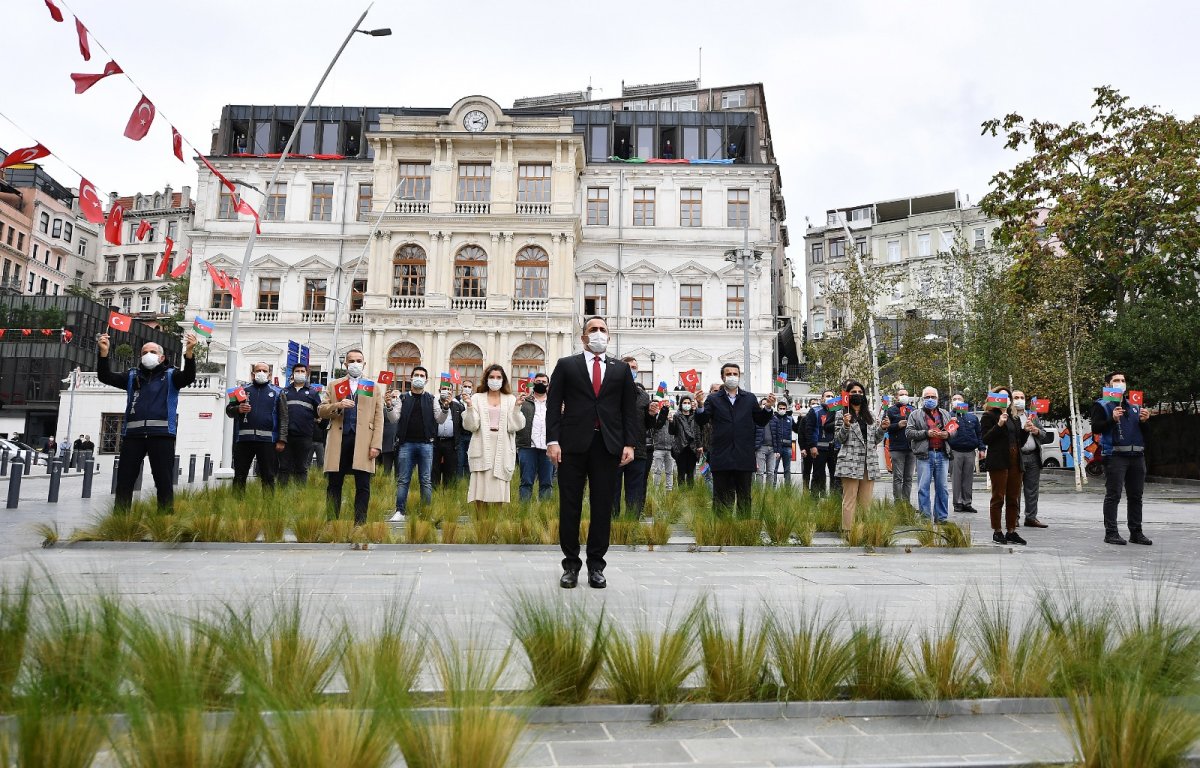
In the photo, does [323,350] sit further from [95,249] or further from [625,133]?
[95,249]

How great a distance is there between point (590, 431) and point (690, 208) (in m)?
46.9

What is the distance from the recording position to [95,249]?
94188 millimetres

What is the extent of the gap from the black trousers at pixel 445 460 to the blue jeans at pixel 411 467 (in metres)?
3.10

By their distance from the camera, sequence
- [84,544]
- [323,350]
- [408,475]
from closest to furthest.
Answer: [84,544]
[408,475]
[323,350]

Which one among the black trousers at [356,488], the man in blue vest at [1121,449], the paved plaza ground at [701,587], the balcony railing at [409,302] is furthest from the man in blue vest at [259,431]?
the balcony railing at [409,302]

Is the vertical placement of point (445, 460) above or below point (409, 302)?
below

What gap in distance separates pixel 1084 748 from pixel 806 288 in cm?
9006

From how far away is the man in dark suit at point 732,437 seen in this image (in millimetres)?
10734

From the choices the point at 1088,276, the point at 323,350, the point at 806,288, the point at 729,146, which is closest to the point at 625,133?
the point at 729,146

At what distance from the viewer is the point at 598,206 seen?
52531 mm

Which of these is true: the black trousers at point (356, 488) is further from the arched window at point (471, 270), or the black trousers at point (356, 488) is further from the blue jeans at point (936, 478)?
the arched window at point (471, 270)

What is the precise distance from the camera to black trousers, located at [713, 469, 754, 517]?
432 inches

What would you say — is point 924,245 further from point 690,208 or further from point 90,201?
point 90,201

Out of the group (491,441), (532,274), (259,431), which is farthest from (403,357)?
(491,441)
